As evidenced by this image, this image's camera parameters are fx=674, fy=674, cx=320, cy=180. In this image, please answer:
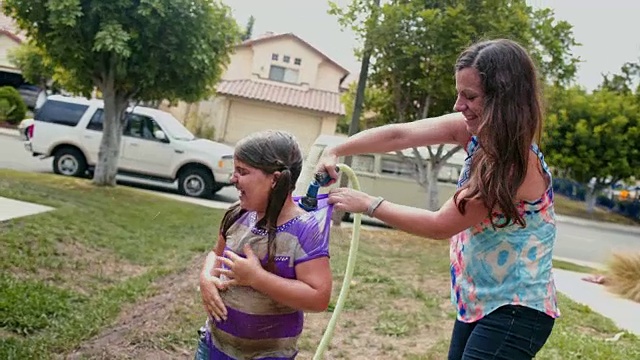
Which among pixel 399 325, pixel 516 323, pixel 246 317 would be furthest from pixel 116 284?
pixel 516 323

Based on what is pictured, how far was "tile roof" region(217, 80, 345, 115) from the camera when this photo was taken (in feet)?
95.1

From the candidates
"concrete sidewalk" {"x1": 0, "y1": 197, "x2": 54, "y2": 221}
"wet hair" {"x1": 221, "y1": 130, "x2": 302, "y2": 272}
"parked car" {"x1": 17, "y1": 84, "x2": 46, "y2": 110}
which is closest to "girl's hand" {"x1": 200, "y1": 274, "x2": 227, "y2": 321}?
"wet hair" {"x1": 221, "y1": 130, "x2": 302, "y2": 272}

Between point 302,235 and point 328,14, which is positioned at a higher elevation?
point 328,14

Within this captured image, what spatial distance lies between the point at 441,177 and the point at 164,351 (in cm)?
1053

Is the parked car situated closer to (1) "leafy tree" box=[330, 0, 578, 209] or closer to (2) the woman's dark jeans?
(1) "leafy tree" box=[330, 0, 578, 209]

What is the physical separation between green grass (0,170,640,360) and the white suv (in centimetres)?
422

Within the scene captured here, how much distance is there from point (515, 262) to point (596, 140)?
1028 inches

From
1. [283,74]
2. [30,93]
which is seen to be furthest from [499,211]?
[30,93]

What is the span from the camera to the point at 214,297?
7.04ft

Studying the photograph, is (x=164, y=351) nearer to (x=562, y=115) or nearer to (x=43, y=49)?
(x=43, y=49)

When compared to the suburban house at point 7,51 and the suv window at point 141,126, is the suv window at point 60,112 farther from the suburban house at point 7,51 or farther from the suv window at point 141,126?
the suburban house at point 7,51

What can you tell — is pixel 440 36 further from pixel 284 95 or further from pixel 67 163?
pixel 284 95

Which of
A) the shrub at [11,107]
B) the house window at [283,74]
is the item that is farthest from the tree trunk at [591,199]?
the shrub at [11,107]

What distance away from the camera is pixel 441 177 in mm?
13906
